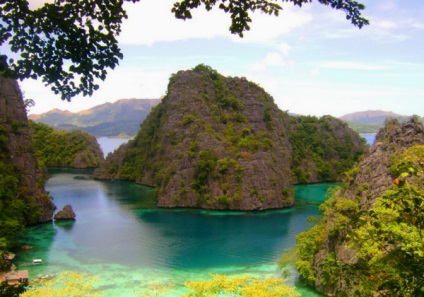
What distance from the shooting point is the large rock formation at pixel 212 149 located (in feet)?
194

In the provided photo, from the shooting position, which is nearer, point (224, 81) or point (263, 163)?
point (263, 163)

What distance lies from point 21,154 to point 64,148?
69.0 m

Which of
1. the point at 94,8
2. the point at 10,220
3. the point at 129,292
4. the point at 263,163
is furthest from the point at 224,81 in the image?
the point at 94,8

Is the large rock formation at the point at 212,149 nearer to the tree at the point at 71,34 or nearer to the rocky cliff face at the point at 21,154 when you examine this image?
the rocky cliff face at the point at 21,154

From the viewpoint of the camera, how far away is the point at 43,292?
25766mm

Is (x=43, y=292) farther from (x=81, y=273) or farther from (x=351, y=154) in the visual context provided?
(x=351, y=154)

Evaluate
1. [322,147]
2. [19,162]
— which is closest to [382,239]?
[19,162]

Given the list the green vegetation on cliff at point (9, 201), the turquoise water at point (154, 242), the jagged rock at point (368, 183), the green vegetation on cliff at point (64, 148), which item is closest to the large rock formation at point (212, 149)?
the turquoise water at point (154, 242)

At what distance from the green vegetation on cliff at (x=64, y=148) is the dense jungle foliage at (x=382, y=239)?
293 ft

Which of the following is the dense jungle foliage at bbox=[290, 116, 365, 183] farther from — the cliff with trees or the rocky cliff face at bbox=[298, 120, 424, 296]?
the rocky cliff face at bbox=[298, 120, 424, 296]

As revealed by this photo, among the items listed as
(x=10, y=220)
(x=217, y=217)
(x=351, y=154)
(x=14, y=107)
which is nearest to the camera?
(x=10, y=220)

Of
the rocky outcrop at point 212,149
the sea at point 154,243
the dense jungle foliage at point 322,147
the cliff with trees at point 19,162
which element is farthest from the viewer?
the dense jungle foliage at point 322,147

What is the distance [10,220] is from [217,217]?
1018 inches

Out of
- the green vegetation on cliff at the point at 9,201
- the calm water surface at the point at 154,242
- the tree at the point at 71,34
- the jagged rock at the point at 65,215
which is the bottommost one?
the calm water surface at the point at 154,242
